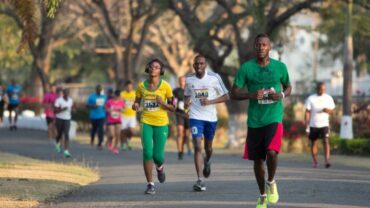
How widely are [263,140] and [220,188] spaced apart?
356 centimetres

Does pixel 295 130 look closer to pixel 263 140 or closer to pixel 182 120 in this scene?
pixel 182 120

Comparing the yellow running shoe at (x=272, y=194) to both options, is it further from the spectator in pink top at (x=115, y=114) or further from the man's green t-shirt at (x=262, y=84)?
the spectator in pink top at (x=115, y=114)

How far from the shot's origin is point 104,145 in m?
32.9

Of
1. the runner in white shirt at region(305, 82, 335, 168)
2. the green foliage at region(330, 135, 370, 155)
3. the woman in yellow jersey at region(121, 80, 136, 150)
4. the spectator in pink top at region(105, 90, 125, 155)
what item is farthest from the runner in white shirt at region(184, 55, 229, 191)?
the spectator in pink top at region(105, 90, 125, 155)

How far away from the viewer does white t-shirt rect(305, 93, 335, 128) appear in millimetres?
21641

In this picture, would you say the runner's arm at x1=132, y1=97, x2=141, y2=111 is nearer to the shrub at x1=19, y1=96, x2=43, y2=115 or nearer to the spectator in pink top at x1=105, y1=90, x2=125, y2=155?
the spectator in pink top at x1=105, y1=90, x2=125, y2=155

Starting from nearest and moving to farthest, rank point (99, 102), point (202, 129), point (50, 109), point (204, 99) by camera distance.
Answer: point (204, 99), point (202, 129), point (99, 102), point (50, 109)

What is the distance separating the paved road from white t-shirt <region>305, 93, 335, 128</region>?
38.8 inches

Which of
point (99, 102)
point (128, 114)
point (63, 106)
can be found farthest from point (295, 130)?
point (63, 106)

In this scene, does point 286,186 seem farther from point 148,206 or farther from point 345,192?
point 148,206

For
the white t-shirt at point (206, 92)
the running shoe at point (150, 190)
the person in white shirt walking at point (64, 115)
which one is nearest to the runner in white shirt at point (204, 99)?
the white t-shirt at point (206, 92)

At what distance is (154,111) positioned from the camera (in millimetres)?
15266

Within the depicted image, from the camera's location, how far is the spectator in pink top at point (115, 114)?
94.6 ft

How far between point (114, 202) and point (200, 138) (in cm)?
258
